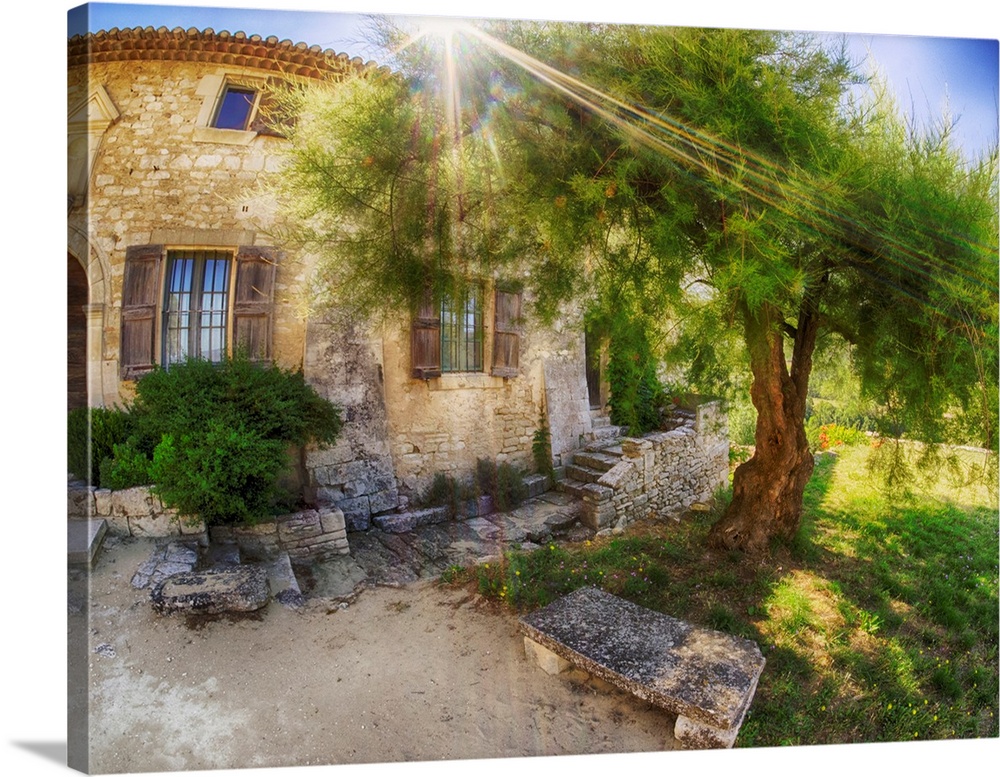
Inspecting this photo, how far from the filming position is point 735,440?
4641 millimetres

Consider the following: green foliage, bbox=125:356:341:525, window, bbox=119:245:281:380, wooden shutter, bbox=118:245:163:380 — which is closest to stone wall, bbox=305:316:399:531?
green foliage, bbox=125:356:341:525

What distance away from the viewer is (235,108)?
10.0 feet

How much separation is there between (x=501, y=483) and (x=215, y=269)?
7.67 ft

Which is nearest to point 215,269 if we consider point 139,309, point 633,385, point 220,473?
point 139,309

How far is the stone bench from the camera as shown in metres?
2.45

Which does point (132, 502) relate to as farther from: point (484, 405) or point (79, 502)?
point (484, 405)

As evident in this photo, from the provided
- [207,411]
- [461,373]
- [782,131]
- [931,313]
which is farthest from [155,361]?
[931,313]

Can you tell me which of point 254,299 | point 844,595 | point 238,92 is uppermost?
point 238,92

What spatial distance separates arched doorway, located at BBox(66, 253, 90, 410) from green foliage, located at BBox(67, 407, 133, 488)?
0.23ft

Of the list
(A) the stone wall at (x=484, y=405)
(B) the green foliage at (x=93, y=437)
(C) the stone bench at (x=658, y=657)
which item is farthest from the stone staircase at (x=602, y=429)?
(B) the green foliage at (x=93, y=437)

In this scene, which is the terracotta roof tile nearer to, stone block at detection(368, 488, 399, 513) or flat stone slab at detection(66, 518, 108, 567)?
flat stone slab at detection(66, 518, 108, 567)

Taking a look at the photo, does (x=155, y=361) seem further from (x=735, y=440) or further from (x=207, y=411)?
(x=735, y=440)

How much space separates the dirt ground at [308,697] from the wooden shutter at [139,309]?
106cm

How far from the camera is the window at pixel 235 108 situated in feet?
9.94
